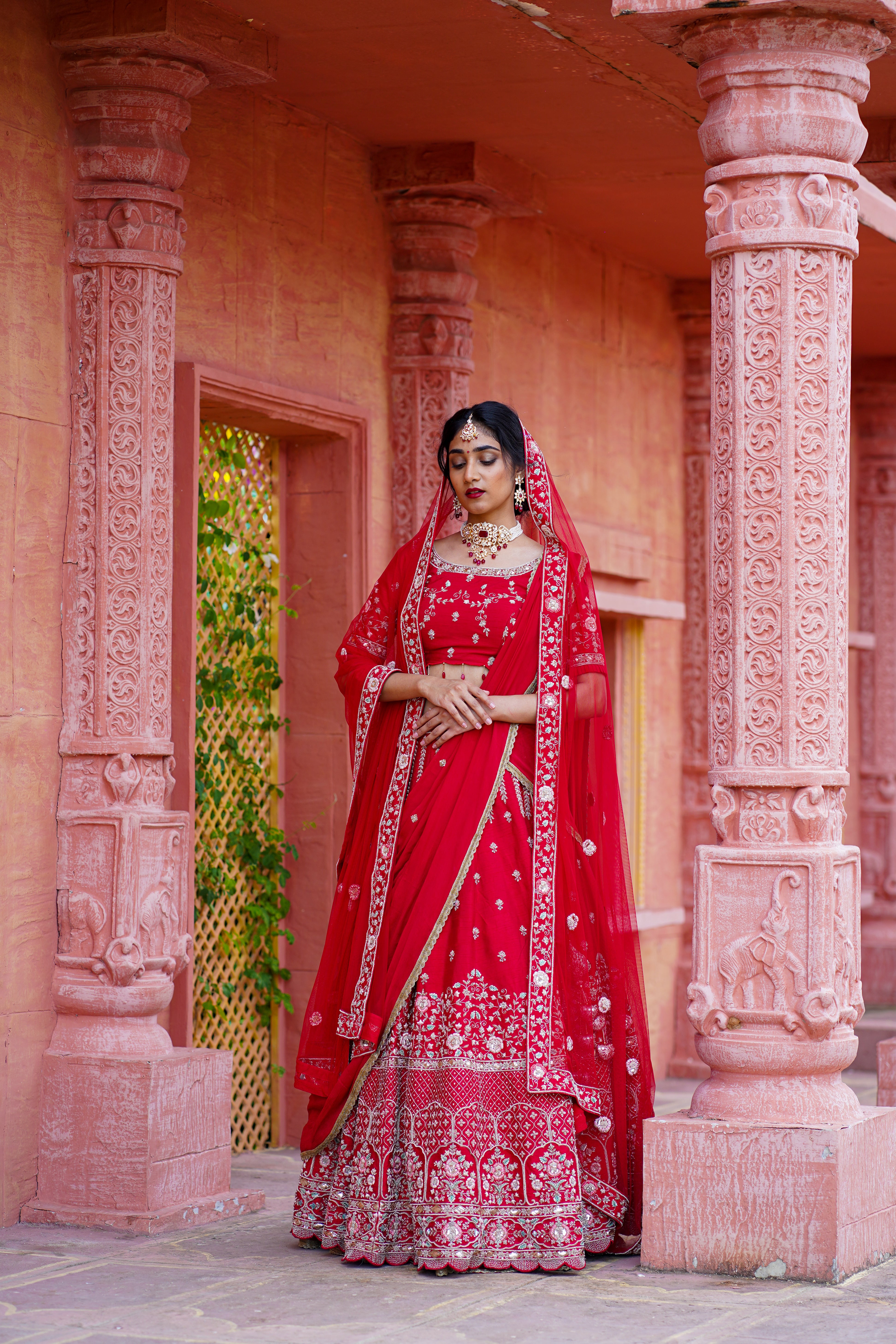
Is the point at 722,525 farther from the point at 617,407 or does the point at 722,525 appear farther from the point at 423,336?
the point at 617,407

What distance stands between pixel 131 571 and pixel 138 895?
886 millimetres

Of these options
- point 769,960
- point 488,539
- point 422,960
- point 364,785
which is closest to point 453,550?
point 488,539

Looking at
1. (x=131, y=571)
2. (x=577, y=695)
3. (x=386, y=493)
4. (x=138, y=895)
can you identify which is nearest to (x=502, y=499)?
(x=577, y=695)

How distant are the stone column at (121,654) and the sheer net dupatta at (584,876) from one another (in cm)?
114

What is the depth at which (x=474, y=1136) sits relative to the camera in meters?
4.64

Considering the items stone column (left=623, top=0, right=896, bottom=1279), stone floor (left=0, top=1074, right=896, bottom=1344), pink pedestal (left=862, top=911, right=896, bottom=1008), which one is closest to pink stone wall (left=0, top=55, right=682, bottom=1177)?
stone floor (left=0, top=1074, right=896, bottom=1344)

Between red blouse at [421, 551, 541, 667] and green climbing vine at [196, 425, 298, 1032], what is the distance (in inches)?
56.4

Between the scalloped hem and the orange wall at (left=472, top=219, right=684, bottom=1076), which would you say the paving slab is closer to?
the scalloped hem

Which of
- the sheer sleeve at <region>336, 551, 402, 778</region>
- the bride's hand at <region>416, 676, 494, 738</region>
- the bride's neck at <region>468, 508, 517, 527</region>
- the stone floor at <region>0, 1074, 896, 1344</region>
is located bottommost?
the stone floor at <region>0, 1074, 896, 1344</region>

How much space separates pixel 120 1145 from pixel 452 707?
149cm

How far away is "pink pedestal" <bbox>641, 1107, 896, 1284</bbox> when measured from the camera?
4.48 m

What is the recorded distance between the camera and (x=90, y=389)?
5.40m

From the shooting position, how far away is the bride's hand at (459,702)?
16.0 ft

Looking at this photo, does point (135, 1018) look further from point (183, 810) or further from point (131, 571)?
point (131, 571)
